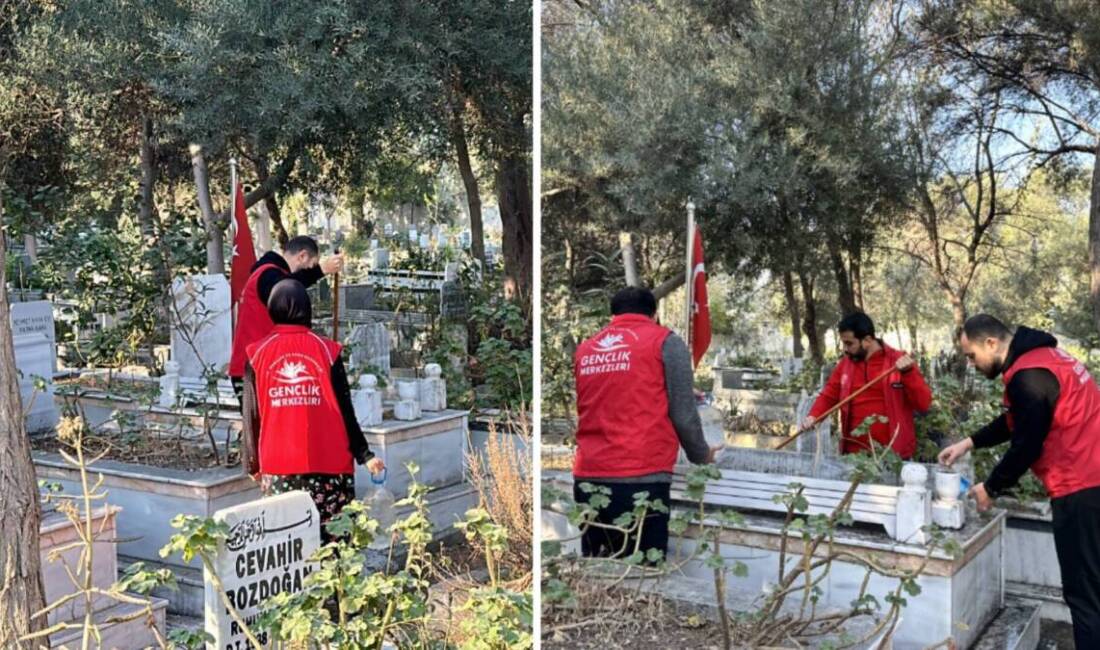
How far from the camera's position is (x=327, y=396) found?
9.32 ft

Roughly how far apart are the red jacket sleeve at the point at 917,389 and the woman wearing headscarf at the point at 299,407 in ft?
5.34

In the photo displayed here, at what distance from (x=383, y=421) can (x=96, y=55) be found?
3.46 m

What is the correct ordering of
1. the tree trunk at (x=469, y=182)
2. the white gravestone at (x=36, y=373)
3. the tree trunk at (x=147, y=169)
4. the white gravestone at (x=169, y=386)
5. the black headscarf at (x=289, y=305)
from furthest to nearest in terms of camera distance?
the tree trunk at (x=147, y=169), the tree trunk at (x=469, y=182), the white gravestone at (x=169, y=386), the white gravestone at (x=36, y=373), the black headscarf at (x=289, y=305)

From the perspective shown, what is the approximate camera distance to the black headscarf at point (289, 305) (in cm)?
279

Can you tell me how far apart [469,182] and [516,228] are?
17.2 inches

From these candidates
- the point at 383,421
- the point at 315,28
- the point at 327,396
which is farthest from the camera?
the point at 315,28

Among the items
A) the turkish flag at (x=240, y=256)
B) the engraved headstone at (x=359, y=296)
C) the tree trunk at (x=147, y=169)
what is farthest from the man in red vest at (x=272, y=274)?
the tree trunk at (x=147, y=169)

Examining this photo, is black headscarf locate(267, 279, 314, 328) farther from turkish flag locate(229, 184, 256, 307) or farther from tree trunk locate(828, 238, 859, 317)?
turkish flag locate(229, 184, 256, 307)

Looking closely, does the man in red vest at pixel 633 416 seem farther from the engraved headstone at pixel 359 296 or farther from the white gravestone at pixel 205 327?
the engraved headstone at pixel 359 296

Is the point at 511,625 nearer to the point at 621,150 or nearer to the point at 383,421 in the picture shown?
the point at 621,150

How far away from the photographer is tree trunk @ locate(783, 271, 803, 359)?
317 centimetres

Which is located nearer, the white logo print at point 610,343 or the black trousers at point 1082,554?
the black trousers at point 1082,554

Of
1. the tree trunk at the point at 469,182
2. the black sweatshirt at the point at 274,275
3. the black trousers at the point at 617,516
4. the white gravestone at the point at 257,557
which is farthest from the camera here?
the tree trunk at the point at 469,182

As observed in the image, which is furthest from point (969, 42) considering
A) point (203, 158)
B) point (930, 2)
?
point (203, 158)
